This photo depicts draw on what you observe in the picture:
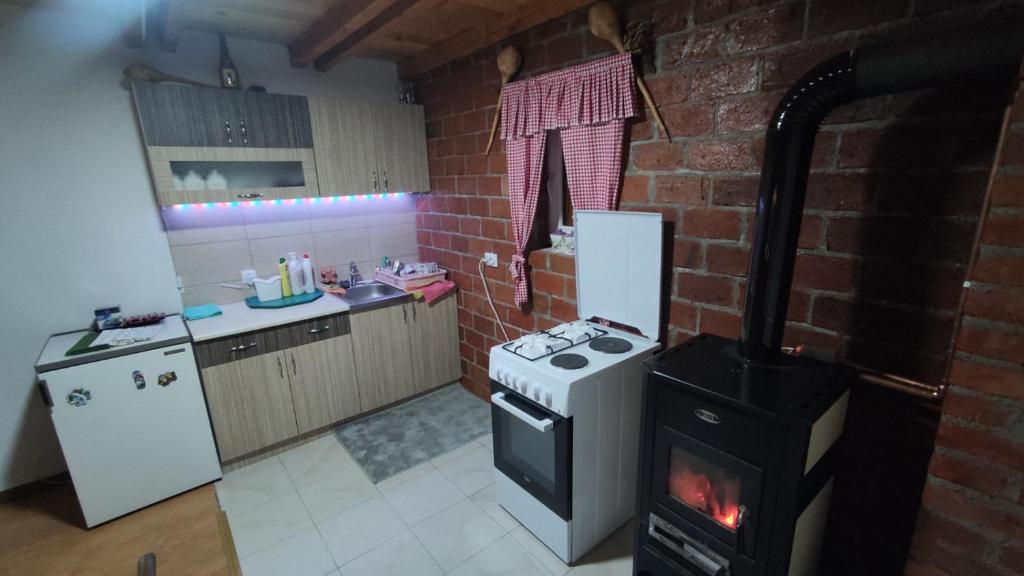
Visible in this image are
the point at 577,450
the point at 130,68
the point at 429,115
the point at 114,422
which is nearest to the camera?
the point at 577,450

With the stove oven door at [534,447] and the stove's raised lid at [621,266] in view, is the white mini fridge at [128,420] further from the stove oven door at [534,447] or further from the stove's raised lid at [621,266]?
the stove's raised lid at [621,266]

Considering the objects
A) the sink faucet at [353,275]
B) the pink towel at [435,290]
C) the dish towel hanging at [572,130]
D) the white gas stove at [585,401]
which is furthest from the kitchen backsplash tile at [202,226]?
the white gas stove at [585,401]

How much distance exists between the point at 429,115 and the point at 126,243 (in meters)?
1.95

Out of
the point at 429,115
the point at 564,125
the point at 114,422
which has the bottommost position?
the point at 114,422

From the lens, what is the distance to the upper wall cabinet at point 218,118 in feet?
7.32

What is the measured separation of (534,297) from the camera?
2.57 meters

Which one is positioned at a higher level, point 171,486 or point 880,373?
point 880,373

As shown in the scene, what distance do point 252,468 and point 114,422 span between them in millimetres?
717

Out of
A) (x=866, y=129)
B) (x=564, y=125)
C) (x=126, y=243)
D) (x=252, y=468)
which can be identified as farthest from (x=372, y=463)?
(x=866, y=129)

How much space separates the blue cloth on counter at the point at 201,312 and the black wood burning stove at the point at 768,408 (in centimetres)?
246

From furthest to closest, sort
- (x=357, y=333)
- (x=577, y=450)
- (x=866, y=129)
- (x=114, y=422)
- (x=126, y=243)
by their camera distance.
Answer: (x=357, y=333) < (x=126, y=243) < (x=114, y=422) < (x=577, y=450) < (x=866, y=129)

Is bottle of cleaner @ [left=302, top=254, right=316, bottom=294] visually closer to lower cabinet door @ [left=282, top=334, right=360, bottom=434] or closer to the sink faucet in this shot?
the sink faucet

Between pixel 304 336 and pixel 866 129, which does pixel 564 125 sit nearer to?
pixel 866 129

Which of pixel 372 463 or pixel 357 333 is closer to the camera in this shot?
pixel 372 463
